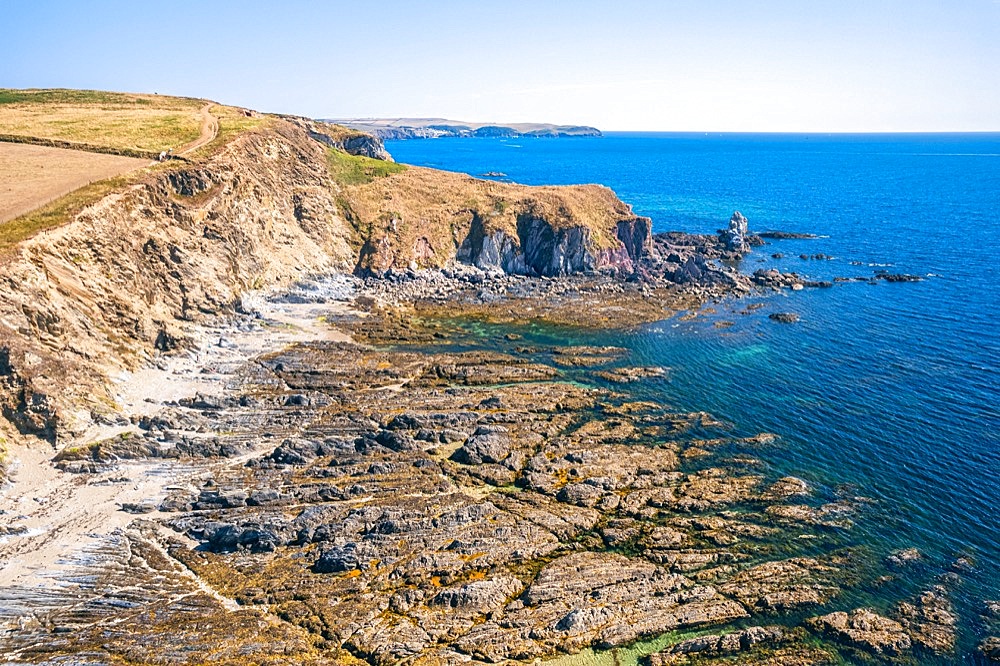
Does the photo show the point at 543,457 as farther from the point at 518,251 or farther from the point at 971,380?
the point at 518,251

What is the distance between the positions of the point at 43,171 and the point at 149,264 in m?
23.5

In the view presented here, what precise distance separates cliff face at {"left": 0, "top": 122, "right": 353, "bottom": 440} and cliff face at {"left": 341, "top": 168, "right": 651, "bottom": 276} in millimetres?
6201

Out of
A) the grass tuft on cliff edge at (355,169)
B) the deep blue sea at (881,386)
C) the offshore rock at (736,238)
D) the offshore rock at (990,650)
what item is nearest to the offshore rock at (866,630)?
the deep blue sea at (881,386)

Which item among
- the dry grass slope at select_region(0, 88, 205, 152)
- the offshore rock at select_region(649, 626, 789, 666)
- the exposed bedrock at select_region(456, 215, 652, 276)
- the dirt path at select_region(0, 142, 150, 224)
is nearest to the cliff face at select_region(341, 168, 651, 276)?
the exposed bedrock at select_region(456, 215, 652, 276)

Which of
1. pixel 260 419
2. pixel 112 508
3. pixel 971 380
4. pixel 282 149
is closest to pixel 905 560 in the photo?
pixel 971 380

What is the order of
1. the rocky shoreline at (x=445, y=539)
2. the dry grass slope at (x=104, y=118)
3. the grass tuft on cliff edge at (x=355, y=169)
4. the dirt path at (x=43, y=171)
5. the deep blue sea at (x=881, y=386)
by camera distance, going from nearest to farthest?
the rocky shoreline at (x=445, y=539), the deep blue sea at (x=881, y=386), the dirt path at (x=43, y=171), the dry grass slope at (x=104, y=118), the grass tuft on cliff edge at (x=355, y=169)

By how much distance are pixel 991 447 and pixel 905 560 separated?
64.3ft

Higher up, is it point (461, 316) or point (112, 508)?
point (461, 316)

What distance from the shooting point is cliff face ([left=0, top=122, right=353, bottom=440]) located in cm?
4831

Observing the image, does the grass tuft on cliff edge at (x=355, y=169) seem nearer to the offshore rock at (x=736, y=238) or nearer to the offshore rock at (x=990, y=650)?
the offshore rock at (x=736, y=238)

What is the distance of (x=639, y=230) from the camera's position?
4178 inches

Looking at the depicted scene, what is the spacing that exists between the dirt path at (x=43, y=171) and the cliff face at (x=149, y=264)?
20.8 feet

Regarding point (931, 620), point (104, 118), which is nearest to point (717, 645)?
point (931, 620)

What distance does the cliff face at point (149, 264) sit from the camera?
4831cm
